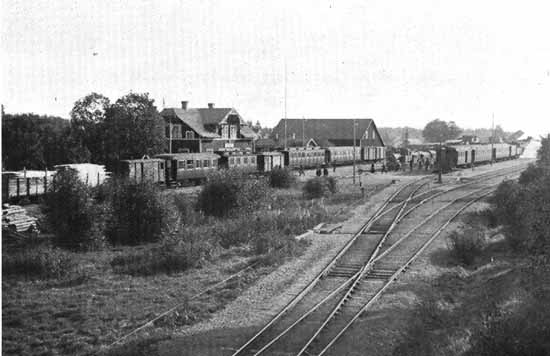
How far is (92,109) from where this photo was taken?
150ft

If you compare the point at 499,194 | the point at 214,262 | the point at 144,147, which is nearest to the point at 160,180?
the point at 144,147

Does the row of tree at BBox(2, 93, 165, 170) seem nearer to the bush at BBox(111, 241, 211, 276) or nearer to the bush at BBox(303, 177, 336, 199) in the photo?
the bush at BBox(303, 177, 336, 199)

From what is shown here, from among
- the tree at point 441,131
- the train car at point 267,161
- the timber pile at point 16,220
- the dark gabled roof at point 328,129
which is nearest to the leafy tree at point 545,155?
the train car at point 267,161

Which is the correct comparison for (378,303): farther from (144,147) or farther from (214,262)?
(144,147)

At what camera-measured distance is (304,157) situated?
55.5 m

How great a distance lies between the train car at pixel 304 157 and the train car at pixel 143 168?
1819 centimetres

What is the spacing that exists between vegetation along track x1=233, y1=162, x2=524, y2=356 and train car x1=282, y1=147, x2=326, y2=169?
25.2m

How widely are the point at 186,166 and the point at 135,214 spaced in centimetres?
1563

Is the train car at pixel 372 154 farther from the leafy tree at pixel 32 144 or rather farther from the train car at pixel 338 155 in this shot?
the leafy tree at pixel 32 144

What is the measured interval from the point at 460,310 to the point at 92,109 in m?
39.3

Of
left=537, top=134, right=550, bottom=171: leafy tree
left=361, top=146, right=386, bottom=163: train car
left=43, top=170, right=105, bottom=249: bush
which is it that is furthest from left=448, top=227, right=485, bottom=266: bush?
left=361, top=146, right=386, bottom=163: train car

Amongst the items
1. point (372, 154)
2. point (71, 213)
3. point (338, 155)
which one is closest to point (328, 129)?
point (372, 154)

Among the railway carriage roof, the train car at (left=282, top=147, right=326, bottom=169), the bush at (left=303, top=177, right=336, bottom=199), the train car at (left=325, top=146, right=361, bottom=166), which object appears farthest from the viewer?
the train car at (left=325, top=146, right=361, bottom=166)

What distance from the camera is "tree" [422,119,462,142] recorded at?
13138 centimetres
